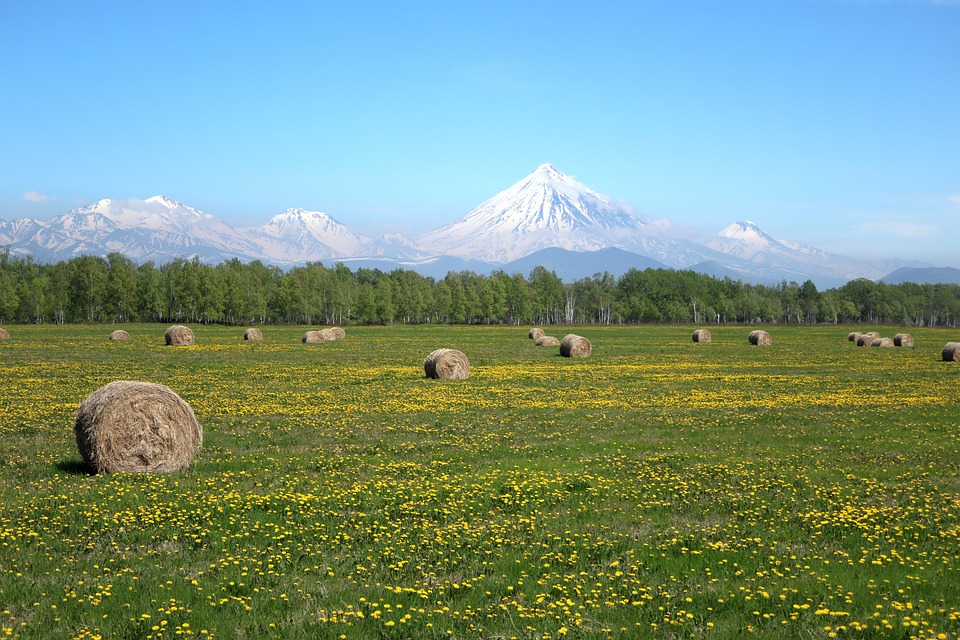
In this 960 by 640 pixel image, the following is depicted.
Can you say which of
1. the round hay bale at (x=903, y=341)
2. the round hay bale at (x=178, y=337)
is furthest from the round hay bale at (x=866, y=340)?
the round hay bale at (x=178, y=337)

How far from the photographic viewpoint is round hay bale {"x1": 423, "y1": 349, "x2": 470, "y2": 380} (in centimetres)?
3619

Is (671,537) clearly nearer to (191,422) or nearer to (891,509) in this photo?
(891,509)

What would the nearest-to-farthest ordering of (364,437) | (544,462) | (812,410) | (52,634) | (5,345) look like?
(52,634), (544,462), (364,437), (812,410), (5,345)

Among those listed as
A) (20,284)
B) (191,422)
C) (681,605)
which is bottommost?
(681,605)

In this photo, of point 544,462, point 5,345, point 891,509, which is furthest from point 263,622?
point 5,345

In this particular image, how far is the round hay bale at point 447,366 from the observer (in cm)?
3619

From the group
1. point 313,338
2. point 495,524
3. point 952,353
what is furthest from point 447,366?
point 313,338

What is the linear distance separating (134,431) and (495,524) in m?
9.12

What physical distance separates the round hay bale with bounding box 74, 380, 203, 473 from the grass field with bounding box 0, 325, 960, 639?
0.60 m

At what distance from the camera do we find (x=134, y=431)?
16.3m

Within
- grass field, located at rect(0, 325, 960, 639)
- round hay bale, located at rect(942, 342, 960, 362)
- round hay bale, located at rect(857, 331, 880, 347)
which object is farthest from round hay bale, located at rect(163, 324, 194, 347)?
round hay bale, located at rect(857, 331, 880, 347)

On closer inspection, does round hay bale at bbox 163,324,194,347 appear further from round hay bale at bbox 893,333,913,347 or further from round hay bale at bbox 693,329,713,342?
round hay bale at bbox 893,333,913,347

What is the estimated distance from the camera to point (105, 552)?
10750 mm

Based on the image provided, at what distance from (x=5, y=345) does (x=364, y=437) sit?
5102cm
